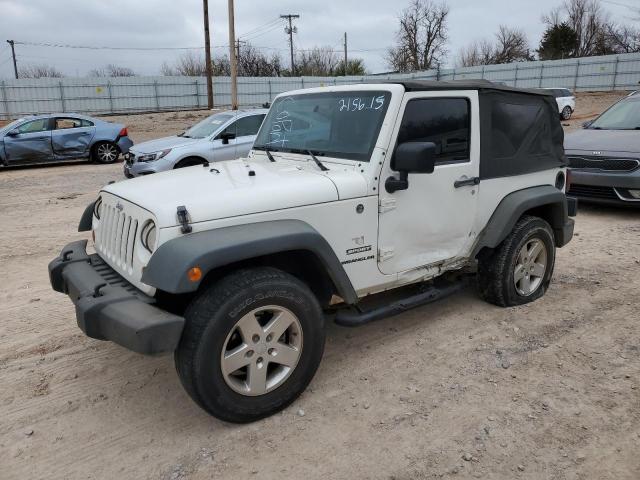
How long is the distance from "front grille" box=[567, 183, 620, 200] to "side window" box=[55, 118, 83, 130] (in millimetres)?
12222

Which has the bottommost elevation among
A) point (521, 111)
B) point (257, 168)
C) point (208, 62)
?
point (257, 168)

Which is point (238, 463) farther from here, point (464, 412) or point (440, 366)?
point (440, 366)

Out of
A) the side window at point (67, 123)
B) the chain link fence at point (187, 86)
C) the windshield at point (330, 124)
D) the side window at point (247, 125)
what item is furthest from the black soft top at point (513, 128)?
the chain link fence at point (187, 86)

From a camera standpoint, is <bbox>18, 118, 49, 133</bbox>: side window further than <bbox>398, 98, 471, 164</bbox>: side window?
Yes

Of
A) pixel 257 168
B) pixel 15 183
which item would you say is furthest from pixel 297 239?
pixel 15 183

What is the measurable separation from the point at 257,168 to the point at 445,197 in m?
1.39

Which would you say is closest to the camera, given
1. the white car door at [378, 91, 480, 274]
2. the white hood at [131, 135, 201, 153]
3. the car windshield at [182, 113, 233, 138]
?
the white car door at [378, 91, 480, 274]

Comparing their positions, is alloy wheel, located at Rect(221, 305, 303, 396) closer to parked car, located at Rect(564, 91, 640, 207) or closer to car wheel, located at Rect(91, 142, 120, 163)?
parked car, located at Rect(564, 91, 640, 207)

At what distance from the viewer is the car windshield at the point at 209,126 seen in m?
10.4

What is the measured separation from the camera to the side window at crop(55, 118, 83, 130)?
1372cm

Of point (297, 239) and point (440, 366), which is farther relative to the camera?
point (440, 366)

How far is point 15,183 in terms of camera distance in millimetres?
11523

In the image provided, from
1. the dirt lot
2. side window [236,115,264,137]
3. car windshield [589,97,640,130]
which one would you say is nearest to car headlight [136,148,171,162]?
side window [236,115,264,137]

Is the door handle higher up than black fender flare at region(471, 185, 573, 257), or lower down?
higher up
